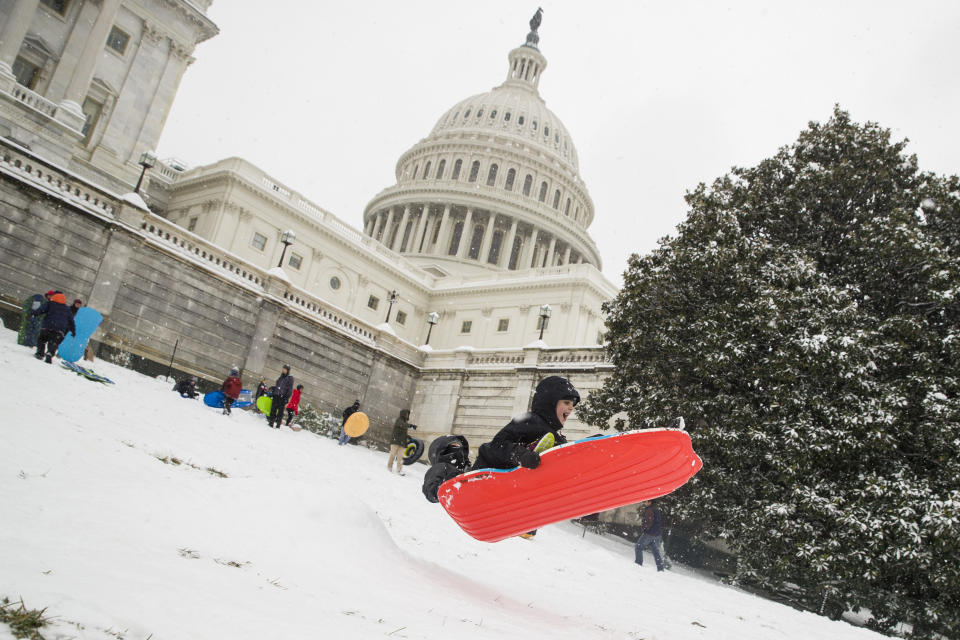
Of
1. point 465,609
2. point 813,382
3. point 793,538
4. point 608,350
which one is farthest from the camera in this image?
point 608,350

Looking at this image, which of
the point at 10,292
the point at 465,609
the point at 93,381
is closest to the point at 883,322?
the point at 465,609

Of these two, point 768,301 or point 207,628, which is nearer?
point 207,628

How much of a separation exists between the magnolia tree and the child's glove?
907 centimetres

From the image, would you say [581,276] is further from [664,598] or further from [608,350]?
[664,598]

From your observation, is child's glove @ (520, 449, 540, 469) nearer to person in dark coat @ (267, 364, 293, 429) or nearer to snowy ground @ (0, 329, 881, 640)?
snowy ground @ (0, 329, 881, 640)

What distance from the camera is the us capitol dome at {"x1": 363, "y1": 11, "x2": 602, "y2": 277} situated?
236ft

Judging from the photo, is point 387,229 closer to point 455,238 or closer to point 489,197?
point 455,238

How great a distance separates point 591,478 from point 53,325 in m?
13.6

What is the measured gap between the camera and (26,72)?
32438 mm

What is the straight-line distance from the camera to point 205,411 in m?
16.5

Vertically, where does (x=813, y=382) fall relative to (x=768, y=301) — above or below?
below

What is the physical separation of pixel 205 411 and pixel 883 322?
15.6 metres

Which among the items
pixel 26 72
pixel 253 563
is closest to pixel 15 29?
pixel 26 72

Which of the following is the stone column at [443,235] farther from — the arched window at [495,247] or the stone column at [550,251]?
the stone column at [550,251]
